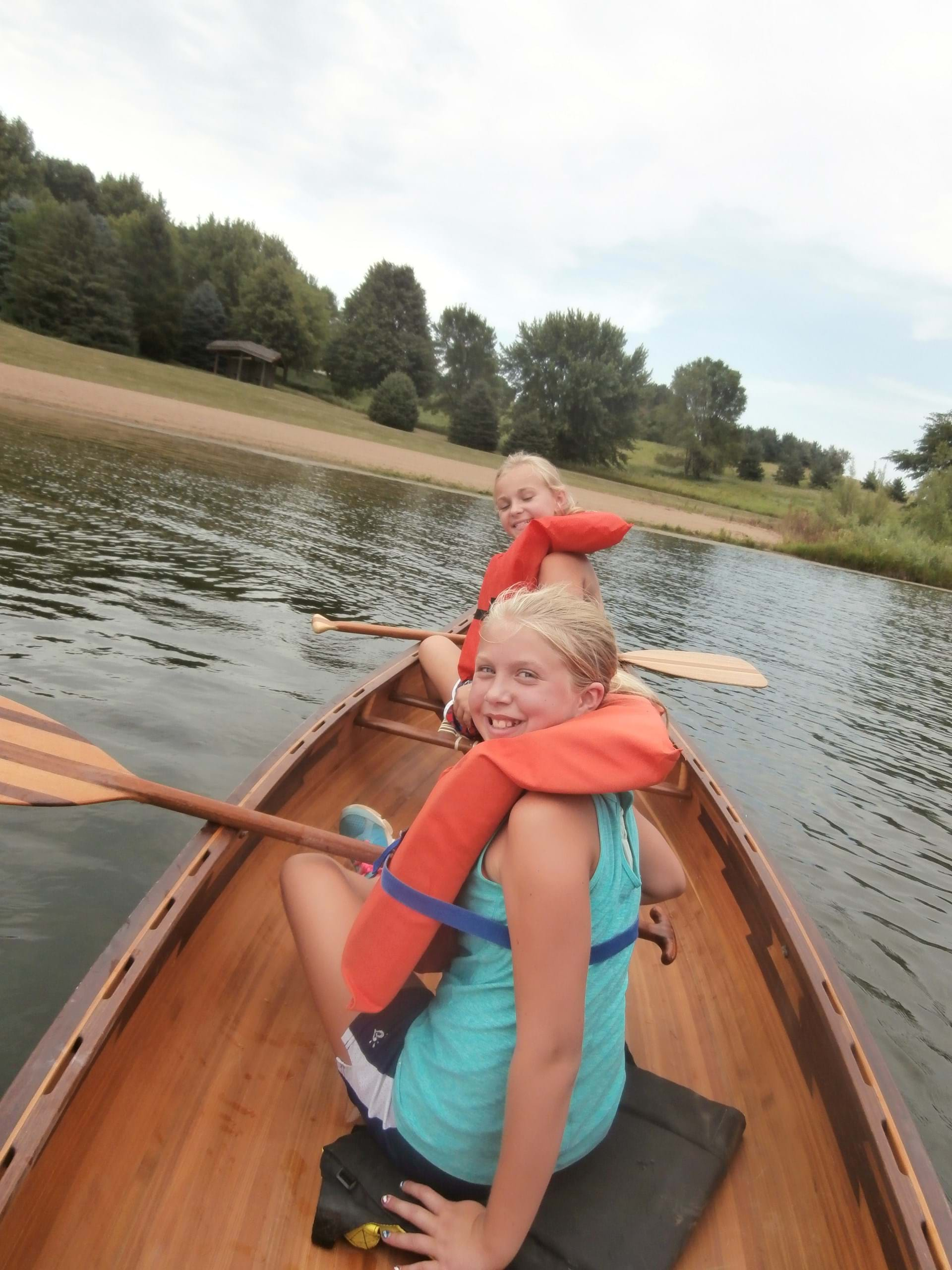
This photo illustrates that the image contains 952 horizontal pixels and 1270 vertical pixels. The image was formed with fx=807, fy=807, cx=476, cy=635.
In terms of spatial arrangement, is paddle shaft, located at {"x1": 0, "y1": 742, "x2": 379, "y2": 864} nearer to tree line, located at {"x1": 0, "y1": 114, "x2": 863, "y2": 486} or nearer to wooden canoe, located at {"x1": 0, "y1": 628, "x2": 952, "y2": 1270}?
wooden canoe, located at {"x1": 0, "y1": 628, "x2": 952, "y2": 1270}

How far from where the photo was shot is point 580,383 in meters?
46.4

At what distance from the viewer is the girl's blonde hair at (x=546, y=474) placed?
349 cm

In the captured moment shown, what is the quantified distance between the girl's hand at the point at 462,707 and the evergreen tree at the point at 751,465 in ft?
188

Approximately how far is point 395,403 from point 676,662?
3806cm

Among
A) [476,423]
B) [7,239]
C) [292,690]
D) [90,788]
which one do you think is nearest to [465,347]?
[476,423]

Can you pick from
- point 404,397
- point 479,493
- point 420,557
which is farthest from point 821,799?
point 404,397

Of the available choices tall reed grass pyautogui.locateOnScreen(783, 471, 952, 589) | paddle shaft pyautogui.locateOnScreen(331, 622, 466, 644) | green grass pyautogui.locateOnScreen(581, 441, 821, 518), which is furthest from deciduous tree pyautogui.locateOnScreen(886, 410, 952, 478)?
paddle shaft pyautogui.locateOnScreen(331, 622, 466, 644)

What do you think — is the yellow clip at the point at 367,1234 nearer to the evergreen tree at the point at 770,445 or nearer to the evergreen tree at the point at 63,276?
the evergreen tree at the point at 63,276

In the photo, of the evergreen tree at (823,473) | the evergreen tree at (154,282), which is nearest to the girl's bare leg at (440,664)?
the evergreen tree at (154,282)

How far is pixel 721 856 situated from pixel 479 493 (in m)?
24.3

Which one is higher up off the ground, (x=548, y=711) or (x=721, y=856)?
(x=548, y=711)

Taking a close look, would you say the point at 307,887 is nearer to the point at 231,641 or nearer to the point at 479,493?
the point at 231,641

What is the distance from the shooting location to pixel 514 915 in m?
1.14

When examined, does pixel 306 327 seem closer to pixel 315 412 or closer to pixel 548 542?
pixel 315 412
